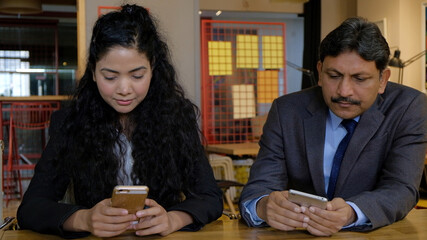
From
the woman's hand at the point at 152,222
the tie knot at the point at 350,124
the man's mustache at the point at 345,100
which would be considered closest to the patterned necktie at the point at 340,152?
the tie knot at the point at 350,124

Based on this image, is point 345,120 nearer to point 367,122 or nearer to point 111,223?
point 367,122

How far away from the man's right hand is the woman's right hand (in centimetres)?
42

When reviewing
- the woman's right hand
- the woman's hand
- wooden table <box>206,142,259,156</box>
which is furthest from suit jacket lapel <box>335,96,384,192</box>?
wooden table <box>206,142,259,156</box>

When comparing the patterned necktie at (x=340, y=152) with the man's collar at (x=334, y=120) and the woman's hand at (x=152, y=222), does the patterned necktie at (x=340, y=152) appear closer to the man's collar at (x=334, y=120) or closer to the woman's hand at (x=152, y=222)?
the man's collar at (x=334, y=120)

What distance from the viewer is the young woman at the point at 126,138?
1.66 metres

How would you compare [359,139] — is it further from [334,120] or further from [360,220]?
[360,220]

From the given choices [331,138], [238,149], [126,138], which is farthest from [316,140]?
[238,149]

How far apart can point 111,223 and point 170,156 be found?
46cm

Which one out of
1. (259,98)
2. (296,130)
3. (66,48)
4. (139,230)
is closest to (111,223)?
(139,230)

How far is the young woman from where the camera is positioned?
1663 mm

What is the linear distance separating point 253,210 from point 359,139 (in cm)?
51

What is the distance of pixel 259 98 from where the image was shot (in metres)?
5.55

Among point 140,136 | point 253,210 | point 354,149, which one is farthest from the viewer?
point 354,149

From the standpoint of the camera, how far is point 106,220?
141 cm
